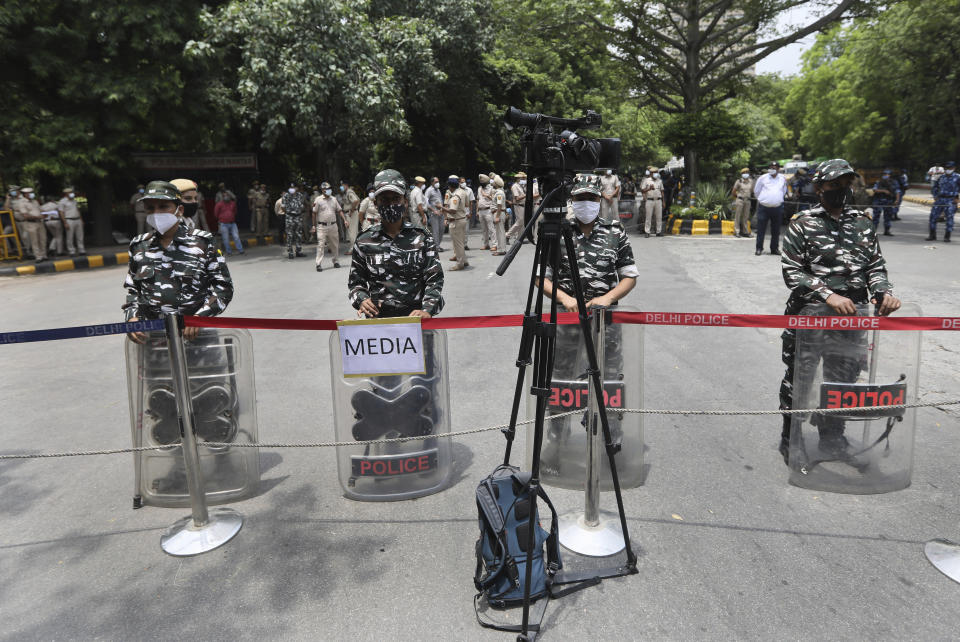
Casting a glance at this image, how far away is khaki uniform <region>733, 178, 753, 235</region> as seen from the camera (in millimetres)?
16781

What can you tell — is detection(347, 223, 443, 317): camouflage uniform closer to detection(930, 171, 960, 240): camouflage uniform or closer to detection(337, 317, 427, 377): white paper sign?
detection(337, 317, 427, 377): white paper sign

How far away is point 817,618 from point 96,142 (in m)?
19.3

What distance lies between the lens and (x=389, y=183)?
4.14 meters

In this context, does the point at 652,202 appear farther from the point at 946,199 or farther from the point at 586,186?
the point at 586,186

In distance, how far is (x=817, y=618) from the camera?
284 centimetres

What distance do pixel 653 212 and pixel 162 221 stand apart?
15.9 metres

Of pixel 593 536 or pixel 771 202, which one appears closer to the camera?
pixel 593 536

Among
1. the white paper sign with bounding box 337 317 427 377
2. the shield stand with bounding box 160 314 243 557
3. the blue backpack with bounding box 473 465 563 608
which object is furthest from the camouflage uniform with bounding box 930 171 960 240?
the shield stand with bounding box 160 314 243 557

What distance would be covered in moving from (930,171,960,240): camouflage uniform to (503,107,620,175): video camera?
15.8 metres

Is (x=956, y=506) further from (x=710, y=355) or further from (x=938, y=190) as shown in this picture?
(x=938, y=190)

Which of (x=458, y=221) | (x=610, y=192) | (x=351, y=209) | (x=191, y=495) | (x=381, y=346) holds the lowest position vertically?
(x=191, y=495)

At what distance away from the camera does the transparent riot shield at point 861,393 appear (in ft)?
12.7

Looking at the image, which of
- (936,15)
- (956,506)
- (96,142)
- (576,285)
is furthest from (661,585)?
(936,15)

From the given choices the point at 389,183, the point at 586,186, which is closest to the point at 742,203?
the point at 586,186
